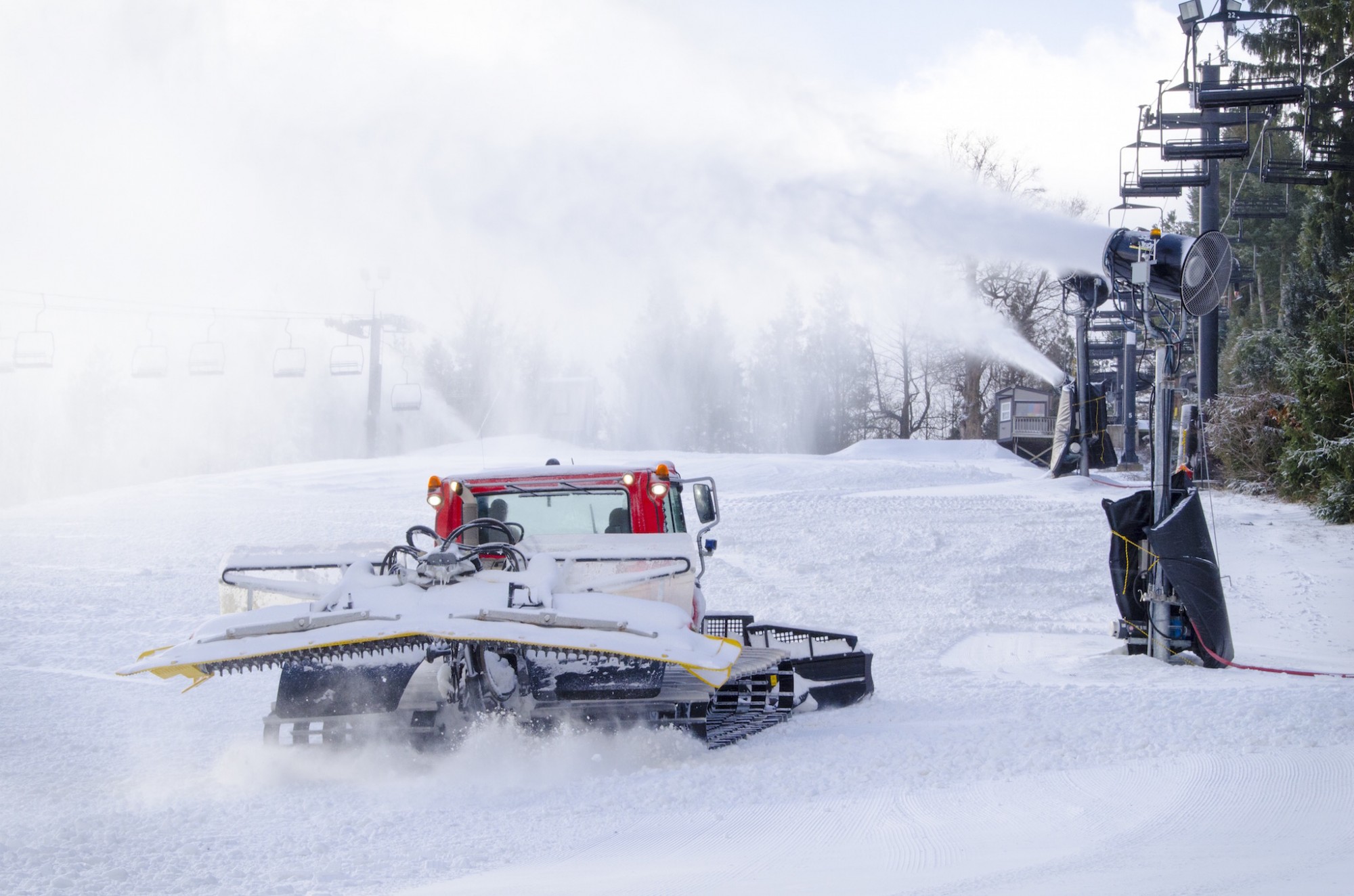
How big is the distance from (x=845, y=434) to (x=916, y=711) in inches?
2133

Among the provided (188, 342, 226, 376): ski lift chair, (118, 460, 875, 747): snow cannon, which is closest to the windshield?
(118, 460, 875, 747): snow cannon

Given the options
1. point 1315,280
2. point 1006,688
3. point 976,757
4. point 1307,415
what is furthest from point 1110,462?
point 976,757

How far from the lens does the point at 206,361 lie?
24672mm

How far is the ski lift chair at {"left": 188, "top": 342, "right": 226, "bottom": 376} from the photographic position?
24.7m

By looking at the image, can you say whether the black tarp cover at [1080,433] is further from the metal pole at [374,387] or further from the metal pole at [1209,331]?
the metal pole at [374,387]

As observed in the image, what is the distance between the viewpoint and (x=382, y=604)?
5.50 m

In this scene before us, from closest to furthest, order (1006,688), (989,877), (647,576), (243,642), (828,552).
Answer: (989,877), (243,642), (647,576), (1006,688), (828,552)

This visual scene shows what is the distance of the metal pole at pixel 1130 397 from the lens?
3108cm

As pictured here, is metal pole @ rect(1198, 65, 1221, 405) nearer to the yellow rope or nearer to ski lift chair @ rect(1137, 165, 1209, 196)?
ski lift chair @ rect(1137, 165, 1209, 196)

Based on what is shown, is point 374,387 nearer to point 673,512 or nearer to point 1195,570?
point 673,512

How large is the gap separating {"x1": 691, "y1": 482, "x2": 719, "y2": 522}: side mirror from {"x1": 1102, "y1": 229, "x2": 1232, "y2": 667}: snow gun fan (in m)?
3.81

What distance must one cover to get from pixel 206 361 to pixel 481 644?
857 inches

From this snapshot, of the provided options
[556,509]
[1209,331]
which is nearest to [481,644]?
[556,509]

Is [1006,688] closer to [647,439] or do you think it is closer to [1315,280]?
[1315,280]
